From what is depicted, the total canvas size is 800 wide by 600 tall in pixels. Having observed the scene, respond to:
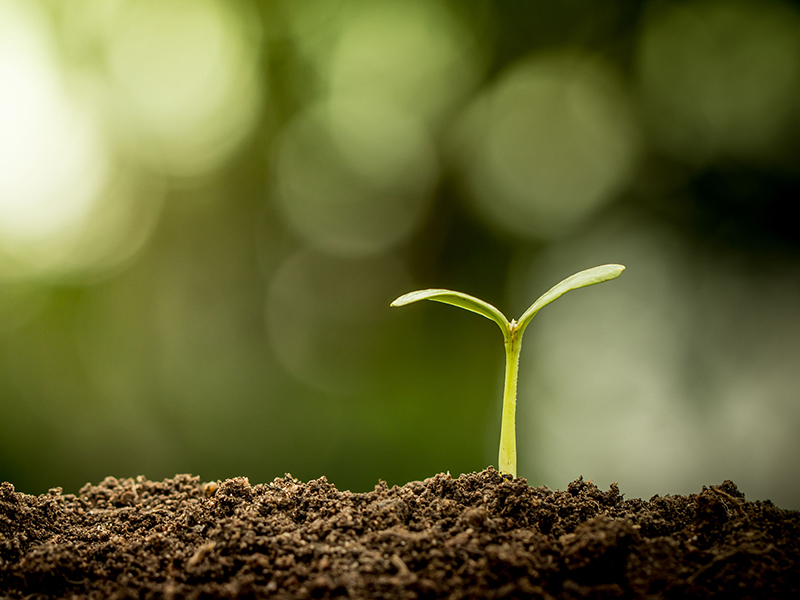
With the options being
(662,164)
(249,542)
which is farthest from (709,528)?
(662,164)

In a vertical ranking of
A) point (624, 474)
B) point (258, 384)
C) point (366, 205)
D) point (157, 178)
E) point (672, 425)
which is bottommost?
point (624, 474)

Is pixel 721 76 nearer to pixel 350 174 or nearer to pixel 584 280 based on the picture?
pixel 350 174

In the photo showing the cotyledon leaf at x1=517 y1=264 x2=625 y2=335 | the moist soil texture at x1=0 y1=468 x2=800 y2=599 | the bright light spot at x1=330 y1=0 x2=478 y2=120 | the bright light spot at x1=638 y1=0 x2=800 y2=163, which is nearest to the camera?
the moist soil texture at x1=0 y1=468 x2=800 y2=599

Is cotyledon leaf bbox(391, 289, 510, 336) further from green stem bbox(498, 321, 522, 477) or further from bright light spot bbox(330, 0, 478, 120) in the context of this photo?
bright light spot bbox(330, 0, 478, 120)

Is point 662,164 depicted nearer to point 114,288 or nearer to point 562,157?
point 562,157

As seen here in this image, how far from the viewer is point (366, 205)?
2373mm

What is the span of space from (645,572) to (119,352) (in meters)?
2.27

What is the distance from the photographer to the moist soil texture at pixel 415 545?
0.58 metres

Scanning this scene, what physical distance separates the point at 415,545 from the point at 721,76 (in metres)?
2.07

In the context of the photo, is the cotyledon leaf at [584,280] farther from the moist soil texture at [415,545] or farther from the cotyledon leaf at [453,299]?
the moist soil texture at [415,545]

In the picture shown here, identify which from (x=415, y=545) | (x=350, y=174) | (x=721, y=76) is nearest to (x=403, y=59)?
(x=350, y=174)

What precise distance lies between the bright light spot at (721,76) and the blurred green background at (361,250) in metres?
0.01

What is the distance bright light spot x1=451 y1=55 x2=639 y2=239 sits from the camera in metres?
2.14

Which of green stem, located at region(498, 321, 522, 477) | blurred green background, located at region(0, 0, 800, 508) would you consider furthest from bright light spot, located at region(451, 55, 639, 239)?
green stem, located at region(498, 321, 522, 477)
